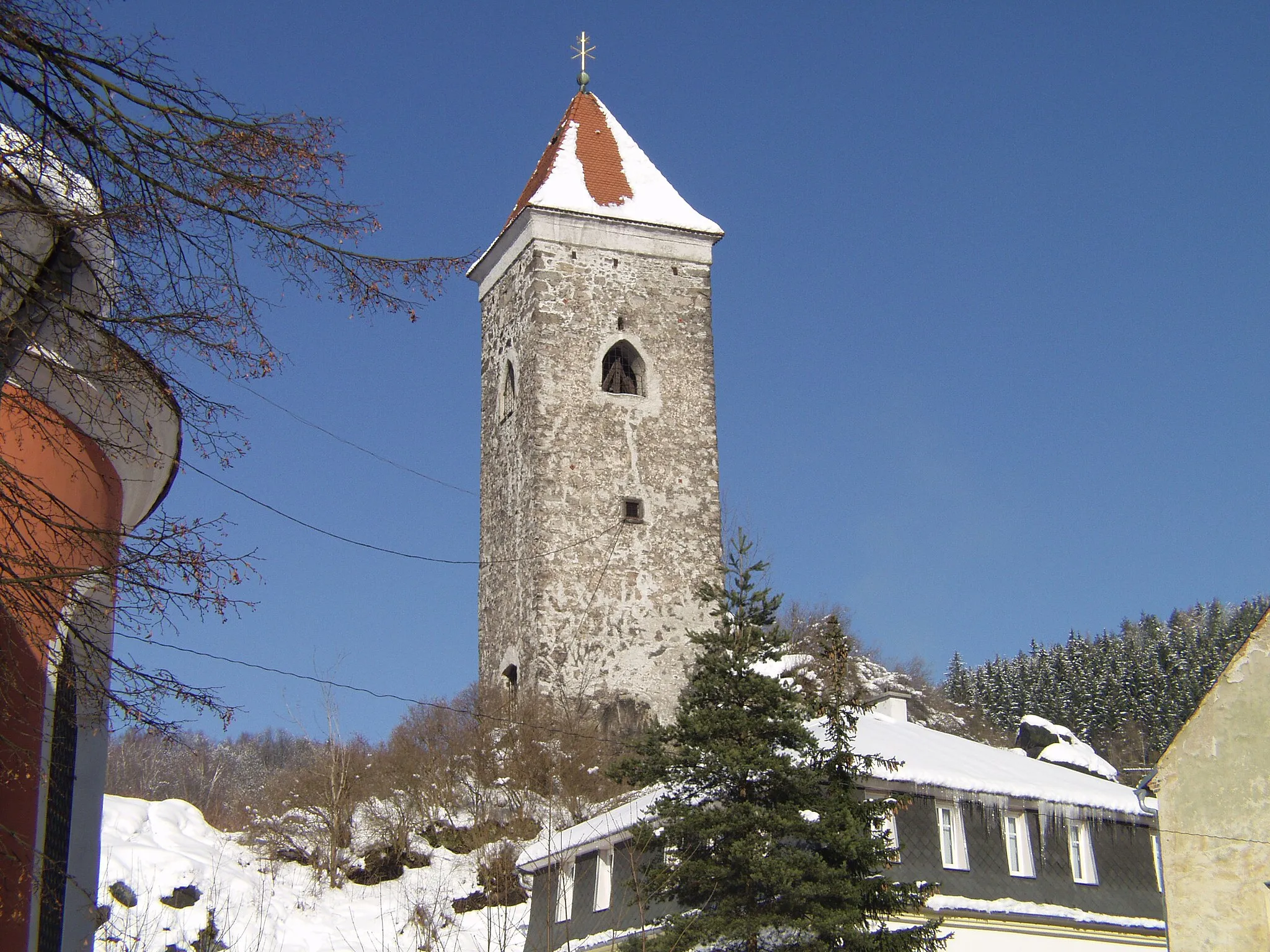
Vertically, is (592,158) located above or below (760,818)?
above

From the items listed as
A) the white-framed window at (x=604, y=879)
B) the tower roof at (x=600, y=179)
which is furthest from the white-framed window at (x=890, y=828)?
the tower roof at (x=600, y=179)

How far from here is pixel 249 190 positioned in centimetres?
691

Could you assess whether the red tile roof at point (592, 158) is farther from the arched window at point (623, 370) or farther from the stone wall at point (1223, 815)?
the stone wall at point (1223, 815)

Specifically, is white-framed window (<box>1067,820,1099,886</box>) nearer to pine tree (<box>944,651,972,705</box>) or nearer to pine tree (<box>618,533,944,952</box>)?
pine tree (<box>618,533,944,952</box>)

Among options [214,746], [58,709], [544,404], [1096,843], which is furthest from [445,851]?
[214,746]

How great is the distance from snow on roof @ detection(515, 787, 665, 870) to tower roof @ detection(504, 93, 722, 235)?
12.6m

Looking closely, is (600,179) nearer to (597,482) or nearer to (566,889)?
(597,482)

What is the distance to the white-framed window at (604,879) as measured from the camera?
19.8m

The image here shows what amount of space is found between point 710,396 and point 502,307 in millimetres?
4461

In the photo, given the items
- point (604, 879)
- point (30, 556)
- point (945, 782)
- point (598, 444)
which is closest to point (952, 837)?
A: point (945, 782)

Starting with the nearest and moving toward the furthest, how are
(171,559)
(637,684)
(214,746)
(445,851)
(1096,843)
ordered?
(171,559) < (1096,843) < (445,851) < (637,684) < (214,746)

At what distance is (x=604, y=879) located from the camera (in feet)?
65.6

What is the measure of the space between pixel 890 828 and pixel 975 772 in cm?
250

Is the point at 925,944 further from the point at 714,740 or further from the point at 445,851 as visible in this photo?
the point at 445,851
